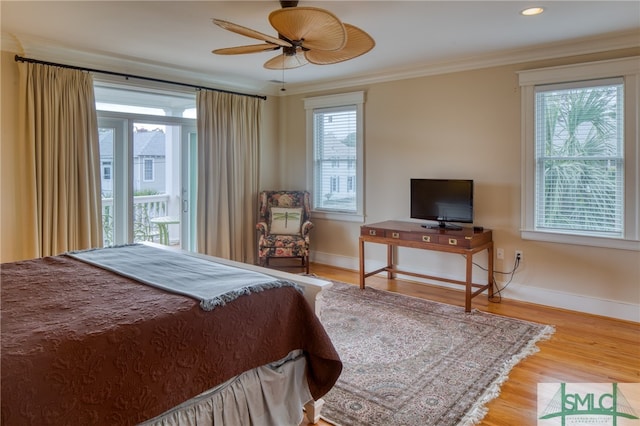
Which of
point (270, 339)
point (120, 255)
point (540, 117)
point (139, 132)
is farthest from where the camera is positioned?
point (139, 132)

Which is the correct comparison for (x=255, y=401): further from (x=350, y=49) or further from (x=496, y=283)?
(x=496, y=283)

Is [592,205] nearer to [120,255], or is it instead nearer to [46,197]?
[120,255]

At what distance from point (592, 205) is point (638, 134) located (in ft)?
2.29

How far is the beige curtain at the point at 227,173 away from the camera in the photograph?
515 centimetres

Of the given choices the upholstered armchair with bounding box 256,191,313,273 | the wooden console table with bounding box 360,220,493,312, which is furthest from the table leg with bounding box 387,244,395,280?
the upholstered armchair with bounding box 256,191,313,273

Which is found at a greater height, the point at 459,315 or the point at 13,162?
the point at 13,162

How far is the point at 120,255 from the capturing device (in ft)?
8.89

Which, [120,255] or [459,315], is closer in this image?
[120,255]

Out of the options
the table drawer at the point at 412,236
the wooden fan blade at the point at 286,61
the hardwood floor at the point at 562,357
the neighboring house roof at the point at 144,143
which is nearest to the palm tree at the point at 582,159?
the hardwood floor at the point at 562,357

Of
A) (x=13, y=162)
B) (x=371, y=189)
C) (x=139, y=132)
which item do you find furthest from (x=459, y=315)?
(x=13, y=162)

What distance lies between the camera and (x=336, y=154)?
5.65 m

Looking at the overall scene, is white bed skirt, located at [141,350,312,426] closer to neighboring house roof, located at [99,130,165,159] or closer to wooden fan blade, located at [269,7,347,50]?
wooden fan blade, located at [269,7,347,50]

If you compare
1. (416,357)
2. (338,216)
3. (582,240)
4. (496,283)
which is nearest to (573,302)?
(582,240)

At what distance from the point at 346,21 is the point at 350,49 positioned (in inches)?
22.1
